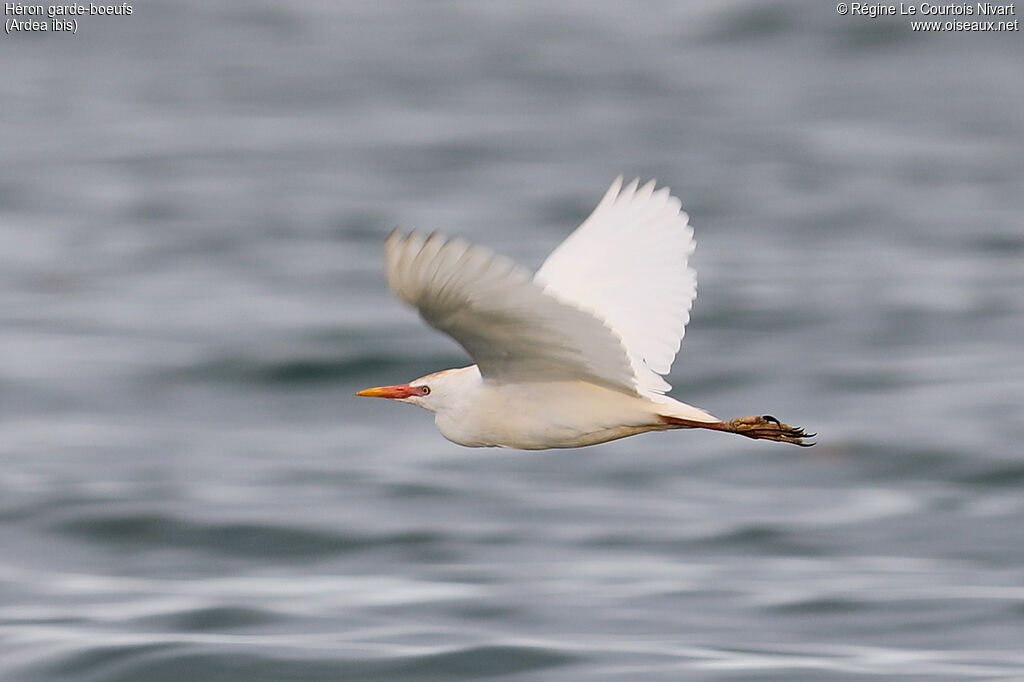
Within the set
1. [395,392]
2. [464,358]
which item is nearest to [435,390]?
[395,392]

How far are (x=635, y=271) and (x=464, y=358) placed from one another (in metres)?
16.7

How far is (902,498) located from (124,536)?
9248 mm

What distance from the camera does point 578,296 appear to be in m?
10.7

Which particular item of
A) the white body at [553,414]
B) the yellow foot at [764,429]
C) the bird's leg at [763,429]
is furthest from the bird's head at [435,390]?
the yellow foot at [764,429]

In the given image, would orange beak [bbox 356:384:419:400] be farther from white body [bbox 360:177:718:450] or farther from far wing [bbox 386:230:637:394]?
far wing [bbox 386:230:637:394]

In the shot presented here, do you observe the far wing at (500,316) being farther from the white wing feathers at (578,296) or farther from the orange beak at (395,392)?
the orange beak at (395,392)

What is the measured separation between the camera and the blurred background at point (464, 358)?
18.1 m

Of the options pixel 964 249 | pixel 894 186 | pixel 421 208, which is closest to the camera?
pixel 964 249

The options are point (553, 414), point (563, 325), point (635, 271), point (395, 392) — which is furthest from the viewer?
point (635, 271)

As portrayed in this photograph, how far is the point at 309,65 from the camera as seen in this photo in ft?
169

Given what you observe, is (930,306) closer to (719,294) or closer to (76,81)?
(719,294)

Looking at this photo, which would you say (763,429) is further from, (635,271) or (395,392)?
(395,392)

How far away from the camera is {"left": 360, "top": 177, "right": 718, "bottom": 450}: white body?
26.7ft

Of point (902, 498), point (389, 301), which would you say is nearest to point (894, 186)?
point (389, 301)
